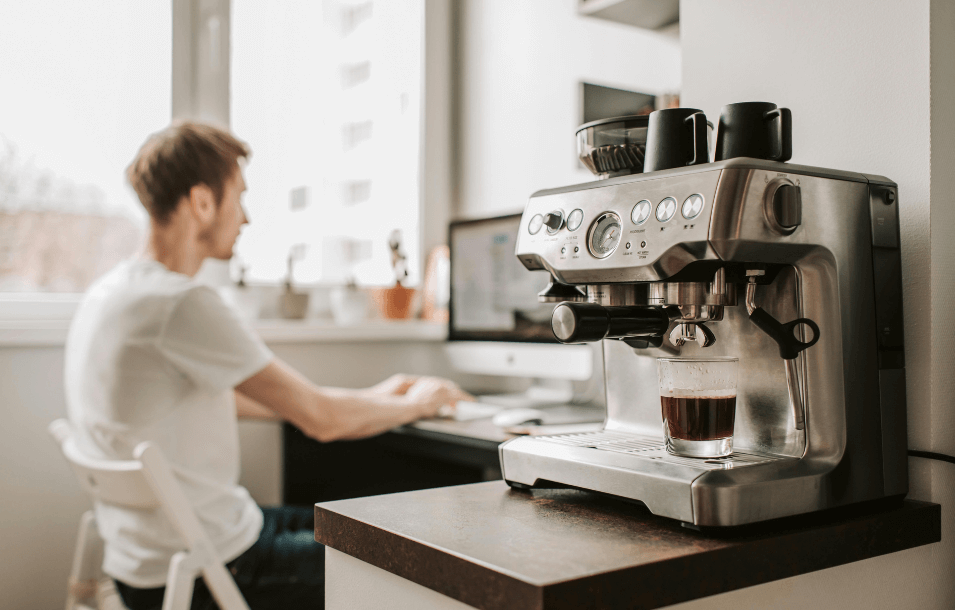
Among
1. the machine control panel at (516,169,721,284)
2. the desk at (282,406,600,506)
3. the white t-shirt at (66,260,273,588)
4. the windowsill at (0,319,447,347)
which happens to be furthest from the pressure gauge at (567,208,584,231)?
the windowsill at (0,319,447,347)

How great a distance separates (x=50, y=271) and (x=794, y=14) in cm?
189

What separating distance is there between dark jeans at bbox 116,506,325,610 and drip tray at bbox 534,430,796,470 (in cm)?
73

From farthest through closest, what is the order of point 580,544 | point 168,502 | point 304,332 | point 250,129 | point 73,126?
1. point 250,129
2. point 304,332
3. point 73,126
4. point 168,502
5. point 580,544

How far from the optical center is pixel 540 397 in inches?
85.4

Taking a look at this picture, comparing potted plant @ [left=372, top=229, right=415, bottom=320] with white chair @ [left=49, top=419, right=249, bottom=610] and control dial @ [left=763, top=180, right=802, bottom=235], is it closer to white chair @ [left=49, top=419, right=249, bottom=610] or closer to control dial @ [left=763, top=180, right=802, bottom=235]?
white chair @ [left=49, top=419, right=249, bottom=610]

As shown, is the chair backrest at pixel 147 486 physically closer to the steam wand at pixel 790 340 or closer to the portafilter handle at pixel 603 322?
the portafilter handle at pixel 603 322

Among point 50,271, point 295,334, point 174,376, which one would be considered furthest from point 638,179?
point 50,271

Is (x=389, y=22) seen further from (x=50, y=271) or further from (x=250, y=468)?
(x=250, y=468)

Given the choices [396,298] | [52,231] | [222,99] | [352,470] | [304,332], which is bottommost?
[352,470]

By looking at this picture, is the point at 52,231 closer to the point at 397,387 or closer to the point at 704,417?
the point at 397,387

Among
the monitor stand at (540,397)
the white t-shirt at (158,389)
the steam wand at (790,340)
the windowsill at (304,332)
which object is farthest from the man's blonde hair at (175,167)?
the steam wand at (790,340)

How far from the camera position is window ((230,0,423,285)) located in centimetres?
246

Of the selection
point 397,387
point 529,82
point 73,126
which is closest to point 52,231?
point 73,126

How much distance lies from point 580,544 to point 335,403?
1.14 metres
